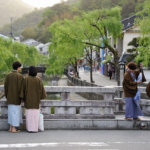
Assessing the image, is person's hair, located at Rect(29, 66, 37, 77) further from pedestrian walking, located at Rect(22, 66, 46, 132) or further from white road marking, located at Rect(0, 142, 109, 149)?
white road marking, located at Rect(0, 142, 109, 149)

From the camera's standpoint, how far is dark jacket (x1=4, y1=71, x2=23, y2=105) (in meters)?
7.33

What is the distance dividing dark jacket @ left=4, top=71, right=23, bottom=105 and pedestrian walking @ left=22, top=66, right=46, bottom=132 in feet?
0.47

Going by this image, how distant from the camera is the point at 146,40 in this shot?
2078cm

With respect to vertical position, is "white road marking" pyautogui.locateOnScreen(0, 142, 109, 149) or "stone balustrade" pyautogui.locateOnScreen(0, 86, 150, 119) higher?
"stone balustrade" pyautogui.locateOnScreen(0, 86, 150, 119)

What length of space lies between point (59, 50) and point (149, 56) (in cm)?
1496

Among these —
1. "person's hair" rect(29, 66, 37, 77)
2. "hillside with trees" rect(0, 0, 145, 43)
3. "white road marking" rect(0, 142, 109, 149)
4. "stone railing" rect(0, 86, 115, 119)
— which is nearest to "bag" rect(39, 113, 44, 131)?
"stone railing" rect(0, 86, 115, 119)

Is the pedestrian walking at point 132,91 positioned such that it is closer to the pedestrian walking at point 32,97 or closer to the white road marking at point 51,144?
the white road marking at point 51,144

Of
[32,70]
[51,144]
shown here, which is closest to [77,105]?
[32,70]

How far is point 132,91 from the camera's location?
7852 millimetres

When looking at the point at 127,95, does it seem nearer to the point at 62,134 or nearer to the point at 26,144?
the point at 62,134

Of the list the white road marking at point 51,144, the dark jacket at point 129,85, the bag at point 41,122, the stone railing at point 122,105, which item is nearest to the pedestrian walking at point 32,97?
the bag at point 41,122

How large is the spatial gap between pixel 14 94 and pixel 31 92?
16.5 inches

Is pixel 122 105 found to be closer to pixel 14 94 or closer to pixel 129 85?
pixel 129 85

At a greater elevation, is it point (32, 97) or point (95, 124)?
point (32, 97)
